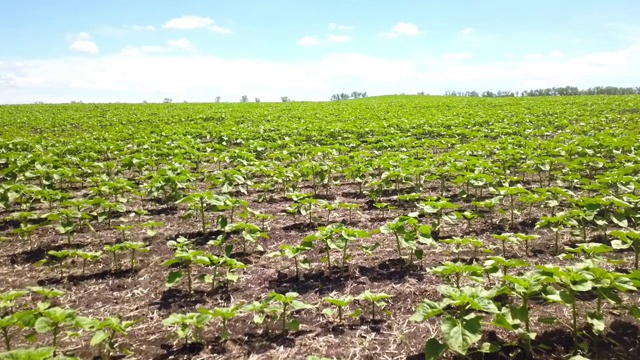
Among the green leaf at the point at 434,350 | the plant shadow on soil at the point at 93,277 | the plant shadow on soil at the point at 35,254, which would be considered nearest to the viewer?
the green leaf at the point at 434,350

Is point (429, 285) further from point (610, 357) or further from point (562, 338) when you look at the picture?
point (610, 357)

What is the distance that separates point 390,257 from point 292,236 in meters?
1.80

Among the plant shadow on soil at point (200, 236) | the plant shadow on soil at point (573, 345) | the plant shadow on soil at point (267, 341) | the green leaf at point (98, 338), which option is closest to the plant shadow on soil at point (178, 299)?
the plant shadow on soil at point (267, 341)

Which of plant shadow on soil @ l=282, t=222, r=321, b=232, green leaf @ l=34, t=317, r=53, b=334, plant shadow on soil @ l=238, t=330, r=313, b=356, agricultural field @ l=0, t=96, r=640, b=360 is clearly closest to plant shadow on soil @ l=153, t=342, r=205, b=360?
agricultural field @ l=0, t=96, r=640, b=360

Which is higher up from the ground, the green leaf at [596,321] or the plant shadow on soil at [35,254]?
the green leaf at [596,321]

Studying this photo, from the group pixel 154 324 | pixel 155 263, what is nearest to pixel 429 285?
pixel 154 324

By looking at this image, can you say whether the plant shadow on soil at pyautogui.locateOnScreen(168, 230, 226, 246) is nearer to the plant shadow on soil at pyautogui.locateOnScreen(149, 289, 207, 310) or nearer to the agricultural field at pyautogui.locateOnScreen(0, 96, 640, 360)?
the agricultural field at pyautogui.locateOnScreen(0, 96, 640, 360)

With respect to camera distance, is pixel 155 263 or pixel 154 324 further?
pixel 155 263

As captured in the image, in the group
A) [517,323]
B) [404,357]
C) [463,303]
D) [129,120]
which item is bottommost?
[404,357]

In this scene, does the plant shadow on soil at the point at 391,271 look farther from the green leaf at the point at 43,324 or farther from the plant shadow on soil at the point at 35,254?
the plant shadow on soil at the point at 35,254

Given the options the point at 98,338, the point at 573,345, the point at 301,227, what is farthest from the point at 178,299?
the point at 573,345

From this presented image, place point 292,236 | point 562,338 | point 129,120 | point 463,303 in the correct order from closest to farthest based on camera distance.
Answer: point 463,303, point 562,338, point 292,236, point 129,120

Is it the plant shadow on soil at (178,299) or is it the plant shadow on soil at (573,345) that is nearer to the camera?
the plant shadow on soil at (573,345)

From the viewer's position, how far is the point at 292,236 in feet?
21.7
